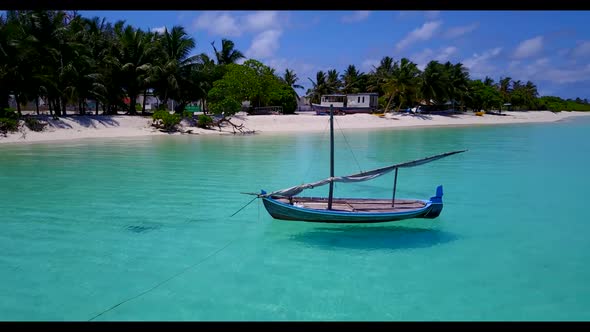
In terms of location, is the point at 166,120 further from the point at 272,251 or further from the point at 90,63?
the point at 272,251

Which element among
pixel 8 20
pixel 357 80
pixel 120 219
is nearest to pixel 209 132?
pixel 8 20

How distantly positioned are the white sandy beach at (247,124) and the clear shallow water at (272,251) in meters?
17.2

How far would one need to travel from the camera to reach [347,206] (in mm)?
12781

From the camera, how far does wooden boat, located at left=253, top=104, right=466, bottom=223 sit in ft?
39.0

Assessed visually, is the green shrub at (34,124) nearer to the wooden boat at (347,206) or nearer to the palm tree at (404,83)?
the wooden boat at (347,206)

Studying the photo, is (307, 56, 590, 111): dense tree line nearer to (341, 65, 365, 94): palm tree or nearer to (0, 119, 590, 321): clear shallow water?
(341, 65, 365, 94): palm tree

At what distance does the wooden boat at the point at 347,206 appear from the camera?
39.0 feet

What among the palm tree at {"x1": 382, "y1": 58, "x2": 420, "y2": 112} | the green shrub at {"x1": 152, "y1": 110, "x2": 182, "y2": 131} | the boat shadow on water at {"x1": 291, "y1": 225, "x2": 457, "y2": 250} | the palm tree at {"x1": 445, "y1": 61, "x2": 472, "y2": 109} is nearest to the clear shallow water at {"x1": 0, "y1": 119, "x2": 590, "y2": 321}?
the boat shadow on water at {"x1": 291, "y1": 225, "x2": 457, "y2": 250}

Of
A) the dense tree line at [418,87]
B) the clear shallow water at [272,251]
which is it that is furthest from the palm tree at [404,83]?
the clear shallow water at [272,251]

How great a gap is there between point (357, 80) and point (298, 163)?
198 ft

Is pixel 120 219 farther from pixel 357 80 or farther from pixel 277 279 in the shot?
pixel 357 80

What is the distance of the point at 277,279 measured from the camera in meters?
9.50

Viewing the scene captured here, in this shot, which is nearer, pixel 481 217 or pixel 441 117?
pixel 481 217

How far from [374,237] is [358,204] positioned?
1245mm
